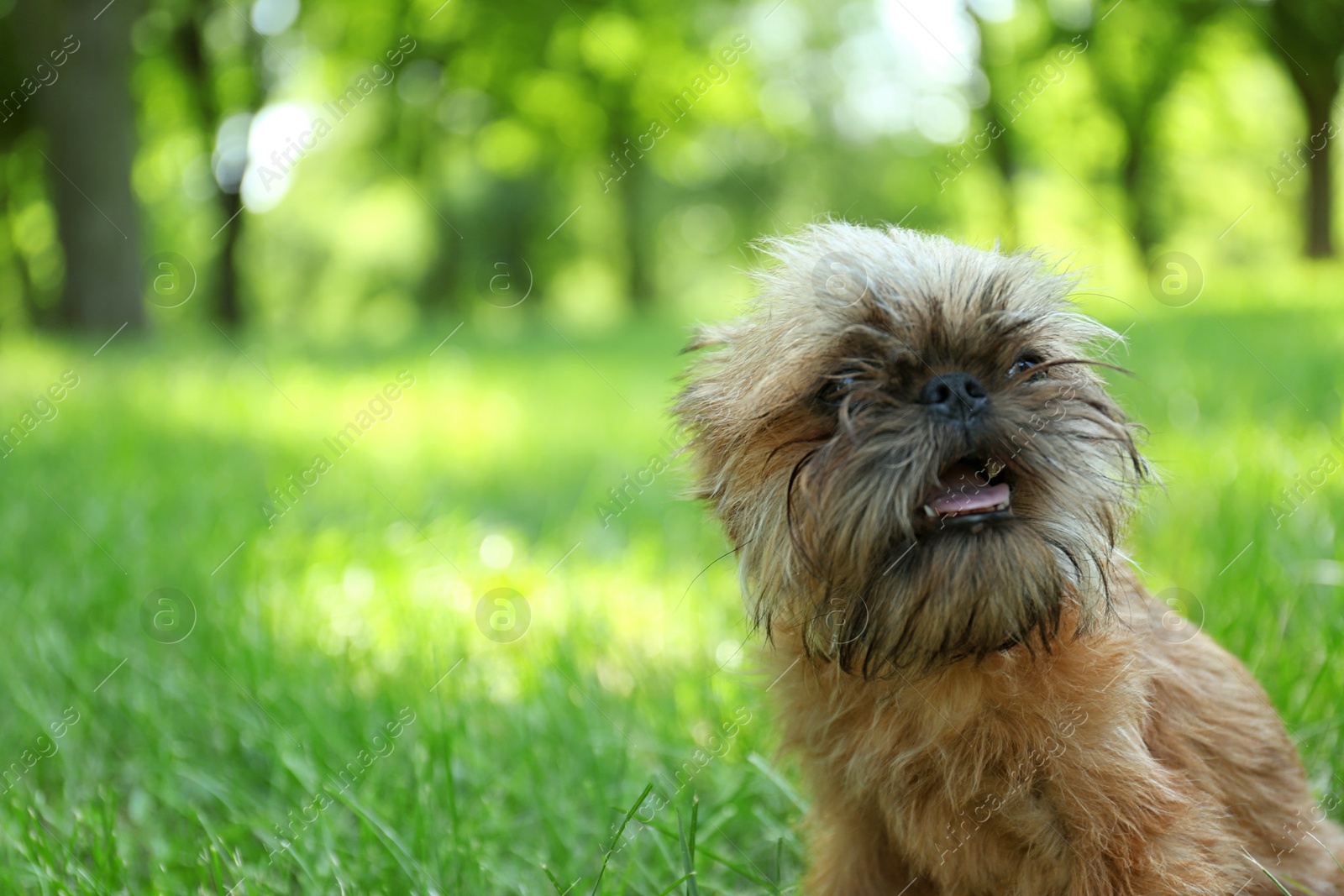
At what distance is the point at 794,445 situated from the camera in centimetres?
212

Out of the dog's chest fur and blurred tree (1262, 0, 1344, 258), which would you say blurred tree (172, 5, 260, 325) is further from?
the dog's chest fur

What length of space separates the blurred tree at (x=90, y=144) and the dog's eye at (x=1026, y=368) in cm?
1453

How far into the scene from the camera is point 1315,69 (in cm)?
1869

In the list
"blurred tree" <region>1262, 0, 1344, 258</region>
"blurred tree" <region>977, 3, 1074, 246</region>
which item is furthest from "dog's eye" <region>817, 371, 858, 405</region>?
"blurred tree" <region>977, 3, 1074, 246</region>

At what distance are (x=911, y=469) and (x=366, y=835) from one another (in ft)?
6.23

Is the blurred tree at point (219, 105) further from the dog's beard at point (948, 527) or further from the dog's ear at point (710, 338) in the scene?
the dog's beard at point (948, 527)

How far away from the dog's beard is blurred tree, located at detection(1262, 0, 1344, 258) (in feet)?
62.6

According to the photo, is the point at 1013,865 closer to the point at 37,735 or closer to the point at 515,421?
the point at 37,735

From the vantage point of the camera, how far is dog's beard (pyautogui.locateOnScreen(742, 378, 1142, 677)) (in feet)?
6.32

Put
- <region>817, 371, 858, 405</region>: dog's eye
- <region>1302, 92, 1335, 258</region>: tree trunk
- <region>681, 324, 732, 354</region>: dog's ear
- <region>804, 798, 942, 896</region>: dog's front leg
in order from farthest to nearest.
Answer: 1. <region>1302, 92, 1335, 258</region>: tree trunk
2. <region>681, 324, 732, 354</region>: dog's ear
3. <region>804, 798, 942, 896</region>: dog's front leg
4. <region>817, 371, 858, 405</region>: dog's eye

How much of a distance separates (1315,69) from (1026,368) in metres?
21.1

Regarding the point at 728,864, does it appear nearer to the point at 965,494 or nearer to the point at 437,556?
the point at 965,494

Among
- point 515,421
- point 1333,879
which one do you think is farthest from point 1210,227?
point 1333,879

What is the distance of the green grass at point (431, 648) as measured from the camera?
289 centimetres
